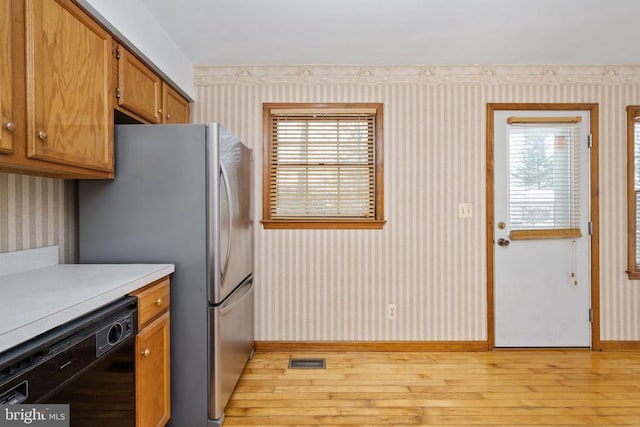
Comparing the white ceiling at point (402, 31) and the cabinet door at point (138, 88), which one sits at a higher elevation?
the white ceiling at point (402, 31)

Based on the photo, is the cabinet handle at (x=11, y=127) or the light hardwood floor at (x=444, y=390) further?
the light hardwood floor at (x=444, y=390)

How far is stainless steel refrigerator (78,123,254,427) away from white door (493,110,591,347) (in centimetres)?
228

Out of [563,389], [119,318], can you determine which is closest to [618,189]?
[563,389]

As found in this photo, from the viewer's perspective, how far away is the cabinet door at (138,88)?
6.05 ft

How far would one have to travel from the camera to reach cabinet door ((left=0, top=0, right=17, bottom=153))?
114 centimetres

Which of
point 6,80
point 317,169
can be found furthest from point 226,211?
point 317,169

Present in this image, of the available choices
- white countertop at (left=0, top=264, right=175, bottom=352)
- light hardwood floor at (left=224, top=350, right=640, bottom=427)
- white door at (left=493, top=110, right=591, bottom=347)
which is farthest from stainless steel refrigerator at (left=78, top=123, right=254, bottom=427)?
white door at (left=493, top=110, right=591, bottom=347)

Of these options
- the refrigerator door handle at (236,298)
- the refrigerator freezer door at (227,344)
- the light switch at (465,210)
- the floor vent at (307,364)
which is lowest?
the floor vent at (307,364)

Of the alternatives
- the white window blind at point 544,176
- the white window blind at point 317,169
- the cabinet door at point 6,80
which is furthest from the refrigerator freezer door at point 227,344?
the white window blind at point 544,176

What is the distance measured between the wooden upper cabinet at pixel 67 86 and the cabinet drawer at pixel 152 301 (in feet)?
2.11

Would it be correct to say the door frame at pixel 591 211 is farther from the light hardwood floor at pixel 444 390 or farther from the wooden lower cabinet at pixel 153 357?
the wooden lower cabinet at pixel 153 357

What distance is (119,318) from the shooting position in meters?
1.28

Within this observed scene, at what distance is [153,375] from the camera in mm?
1541

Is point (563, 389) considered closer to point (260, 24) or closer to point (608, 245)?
point (608, 245)
